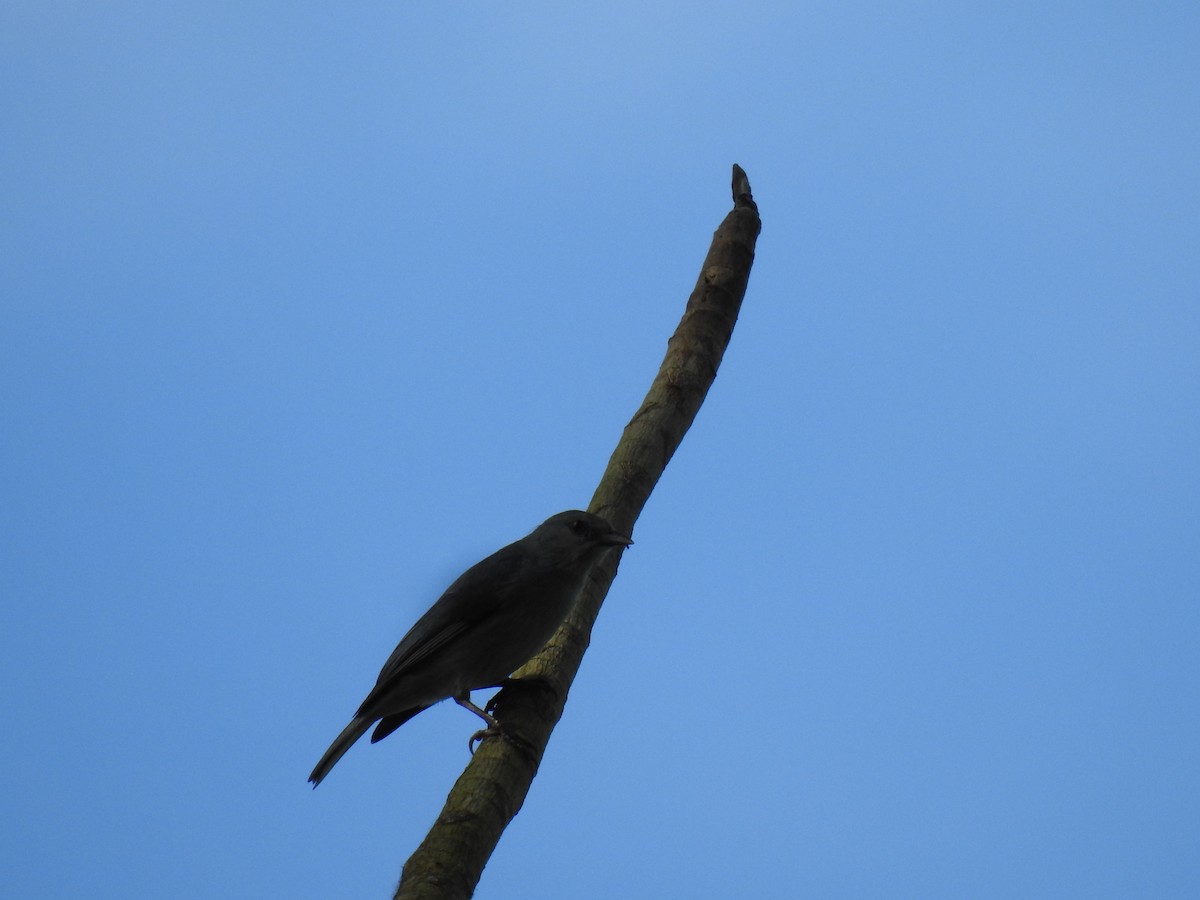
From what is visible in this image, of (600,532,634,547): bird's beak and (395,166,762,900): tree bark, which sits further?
(600,532,634,547): bird's beak

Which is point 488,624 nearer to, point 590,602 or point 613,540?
point 590,602

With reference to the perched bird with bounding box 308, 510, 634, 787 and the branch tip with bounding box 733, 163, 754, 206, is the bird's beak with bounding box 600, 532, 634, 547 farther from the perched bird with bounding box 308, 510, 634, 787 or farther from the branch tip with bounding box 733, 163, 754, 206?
the branch tip with bounding box 733, 163, 754, 206

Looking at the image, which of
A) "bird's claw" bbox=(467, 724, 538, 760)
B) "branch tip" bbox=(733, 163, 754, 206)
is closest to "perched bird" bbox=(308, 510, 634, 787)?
"bird's claw" bbox=(467, 724, 538, 760)

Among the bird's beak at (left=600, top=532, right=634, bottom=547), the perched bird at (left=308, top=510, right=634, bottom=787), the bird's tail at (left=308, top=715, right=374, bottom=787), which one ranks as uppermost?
the bird's beak at (left=600, top=532, right=634, bottom=547)

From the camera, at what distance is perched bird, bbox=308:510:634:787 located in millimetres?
4941

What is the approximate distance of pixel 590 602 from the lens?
5262mm

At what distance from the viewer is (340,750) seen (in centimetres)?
493

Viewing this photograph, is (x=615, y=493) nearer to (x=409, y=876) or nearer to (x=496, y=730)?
(x=496, y=730)

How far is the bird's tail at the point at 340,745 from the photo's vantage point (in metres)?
4.82

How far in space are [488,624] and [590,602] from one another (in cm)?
51

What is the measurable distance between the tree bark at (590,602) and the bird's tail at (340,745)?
0.77m

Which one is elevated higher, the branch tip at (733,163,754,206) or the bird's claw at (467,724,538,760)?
the branch tip at (733,163,754,206)

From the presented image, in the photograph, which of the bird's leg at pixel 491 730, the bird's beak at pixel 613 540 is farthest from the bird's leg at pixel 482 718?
the bird's beak at pixel 613 540

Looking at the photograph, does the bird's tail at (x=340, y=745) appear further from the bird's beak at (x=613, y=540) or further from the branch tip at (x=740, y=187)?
the branch tip at (x=740, y=187)
